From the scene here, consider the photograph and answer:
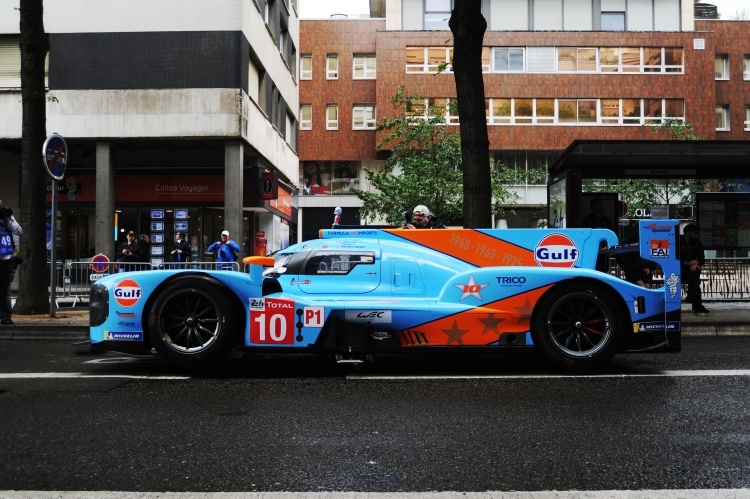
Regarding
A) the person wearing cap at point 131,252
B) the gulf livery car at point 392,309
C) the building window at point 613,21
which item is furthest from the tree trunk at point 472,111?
the building window at point 613,21

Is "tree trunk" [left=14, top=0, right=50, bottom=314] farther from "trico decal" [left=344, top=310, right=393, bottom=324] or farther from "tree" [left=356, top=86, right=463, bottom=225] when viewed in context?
"tree" [left=356, top=86, right=463, bottom=225]

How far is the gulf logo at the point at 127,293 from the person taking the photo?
6.67 m

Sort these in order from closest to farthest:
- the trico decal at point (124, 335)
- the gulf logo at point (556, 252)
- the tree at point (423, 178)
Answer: the trico decal at point (124, 335) < the gulf logo at point (556, 252) < the tree at point (423, 178)

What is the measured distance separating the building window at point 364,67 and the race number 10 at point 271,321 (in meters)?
44.5

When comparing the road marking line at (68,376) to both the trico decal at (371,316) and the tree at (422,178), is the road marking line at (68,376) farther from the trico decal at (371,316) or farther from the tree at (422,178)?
the tree at (422,178)

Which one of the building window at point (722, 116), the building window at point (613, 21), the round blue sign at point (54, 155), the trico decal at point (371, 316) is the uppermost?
the building window at point (613, 21)

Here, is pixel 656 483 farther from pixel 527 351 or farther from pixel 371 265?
pixel 371 265

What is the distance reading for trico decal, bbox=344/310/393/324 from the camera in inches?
253

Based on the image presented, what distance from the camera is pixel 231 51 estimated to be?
19500 millimetres

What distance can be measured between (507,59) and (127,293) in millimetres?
41293

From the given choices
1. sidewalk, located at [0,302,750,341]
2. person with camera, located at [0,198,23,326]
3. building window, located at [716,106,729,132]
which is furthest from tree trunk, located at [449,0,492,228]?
building window, located at [716,106,729,132]

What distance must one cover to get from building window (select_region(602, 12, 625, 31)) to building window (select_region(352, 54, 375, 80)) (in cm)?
1490

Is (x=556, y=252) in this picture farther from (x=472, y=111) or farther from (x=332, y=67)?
(x=332, y=67)

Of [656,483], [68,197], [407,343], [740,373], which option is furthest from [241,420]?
[68,197]
